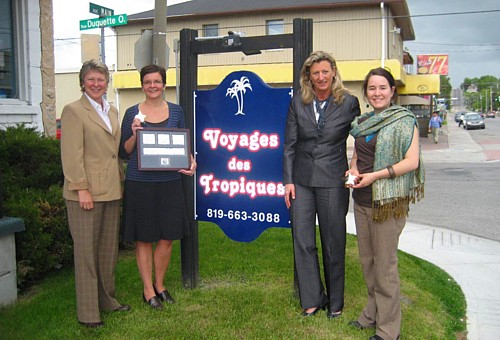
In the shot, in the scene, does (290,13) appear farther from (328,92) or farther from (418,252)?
(328,92)

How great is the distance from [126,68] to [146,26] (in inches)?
95.2

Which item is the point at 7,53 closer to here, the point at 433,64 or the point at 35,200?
the point at 35,200

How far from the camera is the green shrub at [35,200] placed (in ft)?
15.6

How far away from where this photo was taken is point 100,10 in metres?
12.9

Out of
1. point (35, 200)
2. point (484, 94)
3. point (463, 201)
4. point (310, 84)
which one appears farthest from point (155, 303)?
point (484, 94)

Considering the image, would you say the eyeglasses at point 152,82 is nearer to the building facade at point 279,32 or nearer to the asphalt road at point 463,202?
the asphalt road at point 463,202

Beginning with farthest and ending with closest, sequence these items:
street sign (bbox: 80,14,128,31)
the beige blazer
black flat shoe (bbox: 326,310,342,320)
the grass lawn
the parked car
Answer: the parked car < street sign (bbox: 80,14,128,31) < black flat shoe (bbox: 326,310,342,320) < the grass lawn < the beige blazer

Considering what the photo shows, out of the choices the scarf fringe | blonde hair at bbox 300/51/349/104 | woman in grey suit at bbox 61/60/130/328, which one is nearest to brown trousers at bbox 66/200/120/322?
woman in grey suit at bbox 61/60/130/328

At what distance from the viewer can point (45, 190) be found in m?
5.52

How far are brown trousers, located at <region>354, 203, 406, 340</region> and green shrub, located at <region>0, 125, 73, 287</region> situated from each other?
284cm

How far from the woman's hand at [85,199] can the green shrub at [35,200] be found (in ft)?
3.56

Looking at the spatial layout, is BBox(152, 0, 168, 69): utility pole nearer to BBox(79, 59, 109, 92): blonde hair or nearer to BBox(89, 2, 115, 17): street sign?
BBox(79, 59, 109, 92): blonde hair

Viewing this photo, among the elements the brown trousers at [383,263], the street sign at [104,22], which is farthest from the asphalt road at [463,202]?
the street sign at [104,22]

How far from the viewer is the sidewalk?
4.54 meters
